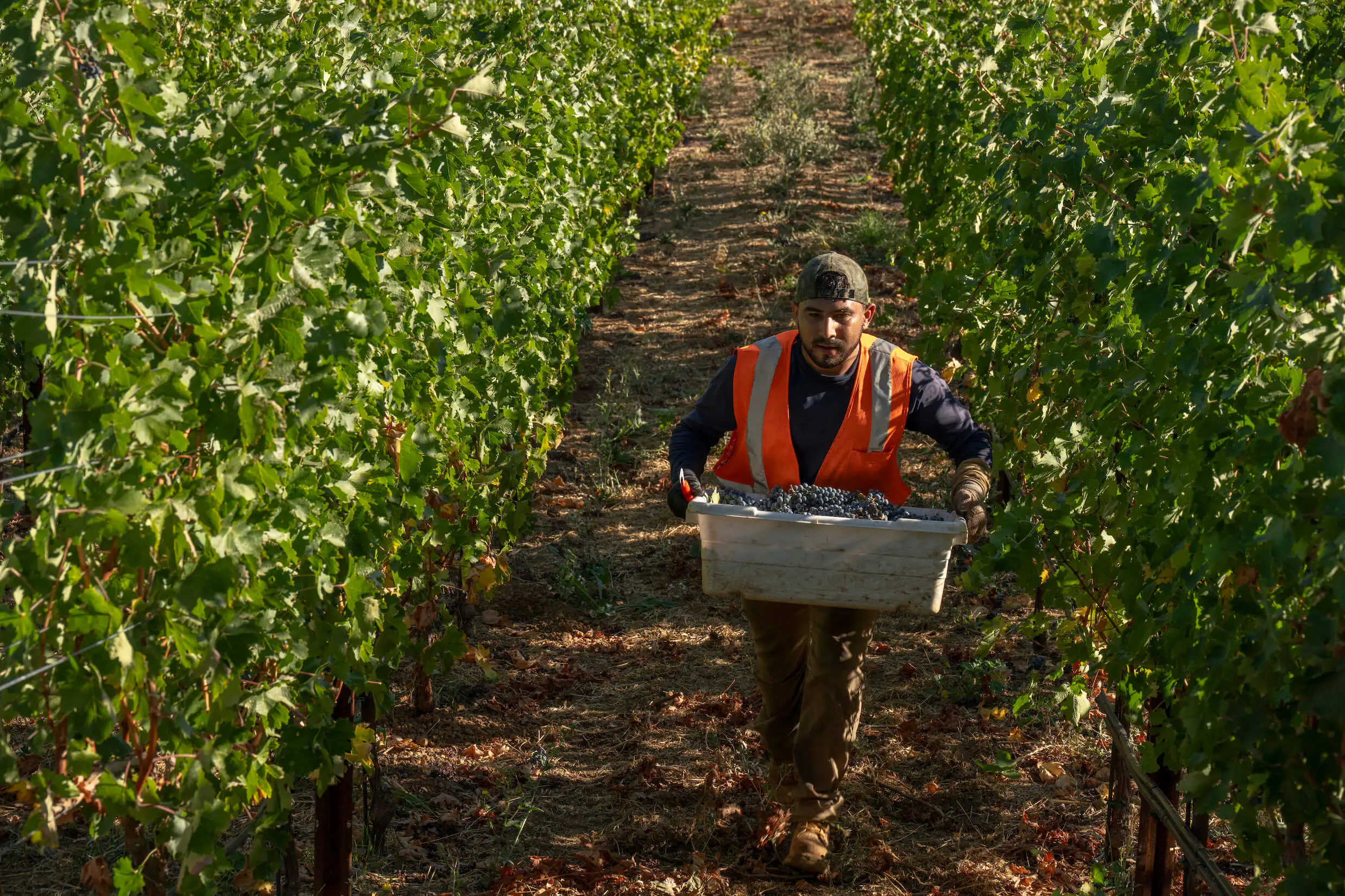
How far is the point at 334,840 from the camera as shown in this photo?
3.32 metres

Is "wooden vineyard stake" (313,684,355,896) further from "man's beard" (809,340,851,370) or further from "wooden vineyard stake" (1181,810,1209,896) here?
"wooden vineyard stake" (1181,810,1209,896)

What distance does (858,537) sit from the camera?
3094 millimetres

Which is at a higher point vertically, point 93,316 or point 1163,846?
point 93,316

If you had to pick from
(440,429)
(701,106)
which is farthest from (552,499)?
(701,106)

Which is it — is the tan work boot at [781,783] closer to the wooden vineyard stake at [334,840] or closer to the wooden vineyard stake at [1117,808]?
the wooden vineyard stake at [1117,808]

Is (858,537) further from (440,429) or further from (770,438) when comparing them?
(440,429)

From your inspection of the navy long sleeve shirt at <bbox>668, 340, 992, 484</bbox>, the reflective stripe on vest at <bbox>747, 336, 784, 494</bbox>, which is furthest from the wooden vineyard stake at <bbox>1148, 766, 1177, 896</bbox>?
the reflective stripe on vest at <bbox>747, 336, 784, 494</bbox>

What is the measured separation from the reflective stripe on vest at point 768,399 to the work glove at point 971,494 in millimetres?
266

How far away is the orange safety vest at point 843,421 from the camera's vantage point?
3609 mm

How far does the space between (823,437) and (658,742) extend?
57.5 inches

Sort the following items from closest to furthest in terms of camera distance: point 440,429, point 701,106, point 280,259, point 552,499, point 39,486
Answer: point 39,486, point 280,259, point 440,429, point 552,499, point 701,106

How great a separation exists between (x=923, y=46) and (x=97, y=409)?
8189 mm

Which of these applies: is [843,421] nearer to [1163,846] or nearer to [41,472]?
[1163,846]

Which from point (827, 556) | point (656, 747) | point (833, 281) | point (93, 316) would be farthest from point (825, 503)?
point (93, 316)
